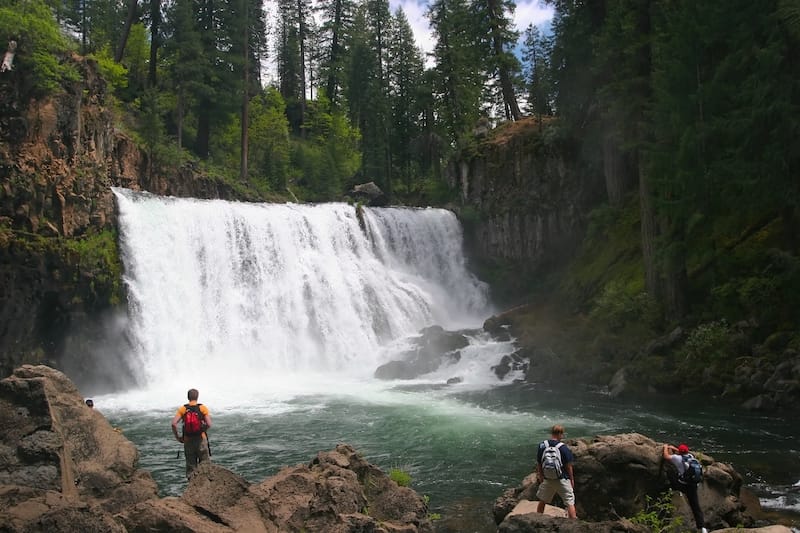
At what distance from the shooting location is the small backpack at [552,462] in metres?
7.60

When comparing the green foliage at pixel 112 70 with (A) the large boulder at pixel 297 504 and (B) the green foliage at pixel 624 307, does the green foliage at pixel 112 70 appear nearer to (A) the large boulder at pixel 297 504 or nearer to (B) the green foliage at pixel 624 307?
(B) the green foliage at pixel 624 307

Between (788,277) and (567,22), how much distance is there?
1793cm

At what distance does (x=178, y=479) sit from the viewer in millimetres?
11461

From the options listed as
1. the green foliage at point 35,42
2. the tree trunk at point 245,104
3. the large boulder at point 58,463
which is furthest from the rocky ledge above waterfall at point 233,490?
the tree trunk at point 245,104

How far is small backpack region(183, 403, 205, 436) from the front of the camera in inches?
358

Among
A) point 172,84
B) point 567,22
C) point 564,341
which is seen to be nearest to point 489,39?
point 567,22

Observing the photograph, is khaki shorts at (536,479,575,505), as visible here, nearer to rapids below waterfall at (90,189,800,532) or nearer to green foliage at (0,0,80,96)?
rapids below waterfall at (90,189,800,532)

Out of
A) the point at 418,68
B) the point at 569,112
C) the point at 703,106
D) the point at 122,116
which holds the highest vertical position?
the point at 418,68

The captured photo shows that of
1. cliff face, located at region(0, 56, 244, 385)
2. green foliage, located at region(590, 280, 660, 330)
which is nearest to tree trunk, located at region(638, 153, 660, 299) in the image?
green foliage, located at region(590, 280, 660, 330)

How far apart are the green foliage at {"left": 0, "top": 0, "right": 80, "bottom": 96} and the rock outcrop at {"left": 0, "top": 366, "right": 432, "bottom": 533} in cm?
1535

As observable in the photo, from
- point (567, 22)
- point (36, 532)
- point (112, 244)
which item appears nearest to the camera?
point (36, 532)

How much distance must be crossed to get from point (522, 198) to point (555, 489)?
28.1 meters

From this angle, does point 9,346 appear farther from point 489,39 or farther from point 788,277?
point 489,39

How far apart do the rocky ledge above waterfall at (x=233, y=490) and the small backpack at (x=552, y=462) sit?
69cm
